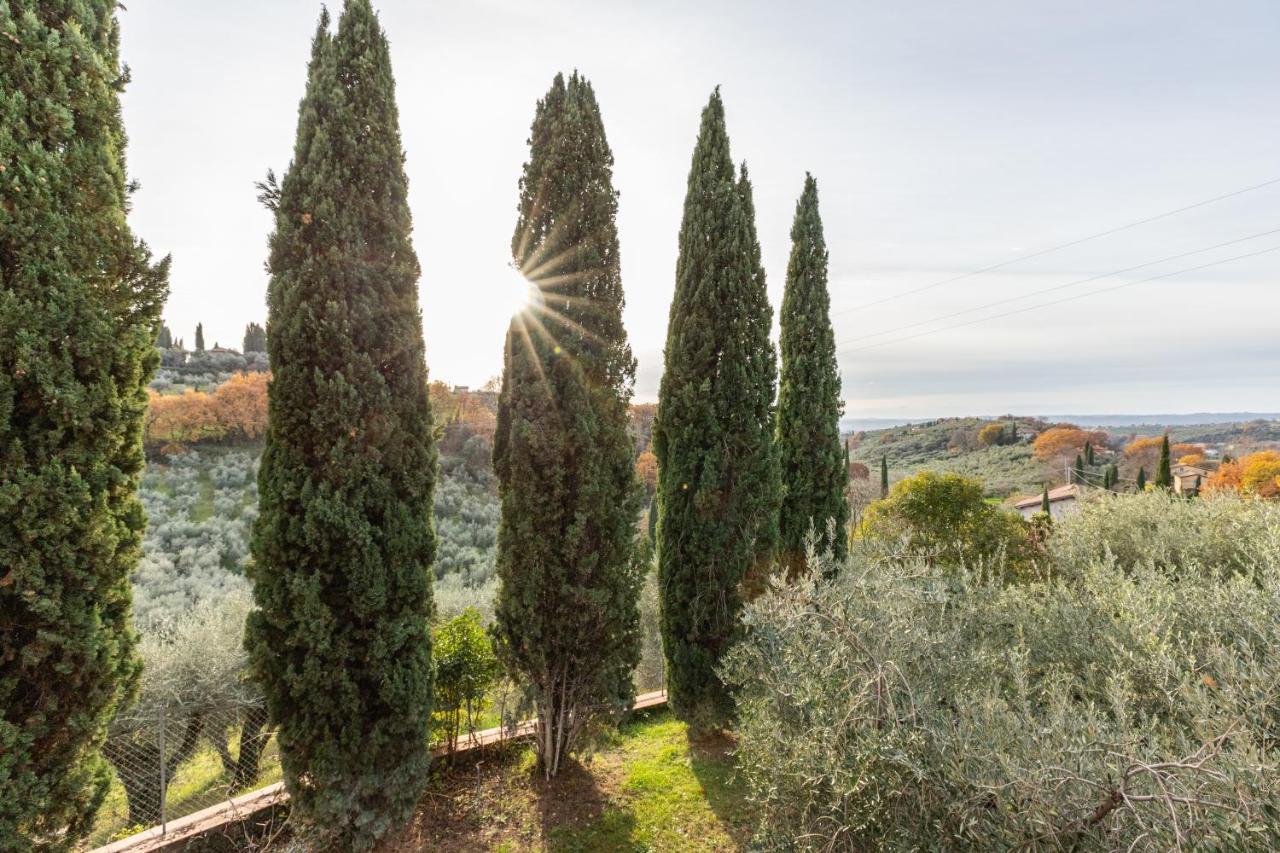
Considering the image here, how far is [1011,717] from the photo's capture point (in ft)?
8.51

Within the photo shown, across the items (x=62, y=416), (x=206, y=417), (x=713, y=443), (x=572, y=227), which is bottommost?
(x=713, y=443)

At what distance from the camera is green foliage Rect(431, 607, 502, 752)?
18.6ft

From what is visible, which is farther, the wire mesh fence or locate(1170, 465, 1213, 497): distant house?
locate(1170, 465, 1213, 497): distant house

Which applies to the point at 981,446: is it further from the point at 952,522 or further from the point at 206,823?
the point at 206,823

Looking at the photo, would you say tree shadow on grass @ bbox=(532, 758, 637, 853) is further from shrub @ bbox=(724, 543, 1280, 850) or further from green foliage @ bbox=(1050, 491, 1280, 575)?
green foliage @ bbox=(1050, 491, 1280, 575)

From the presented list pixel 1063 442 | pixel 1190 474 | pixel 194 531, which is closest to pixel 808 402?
pixel 194 531

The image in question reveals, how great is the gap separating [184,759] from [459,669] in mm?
5171

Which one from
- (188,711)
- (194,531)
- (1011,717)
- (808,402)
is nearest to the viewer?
(1011,717)

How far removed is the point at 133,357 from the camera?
3555mm

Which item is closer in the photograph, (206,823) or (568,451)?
(206,823)

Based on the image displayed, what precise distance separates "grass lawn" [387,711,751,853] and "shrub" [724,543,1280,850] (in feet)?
5.14

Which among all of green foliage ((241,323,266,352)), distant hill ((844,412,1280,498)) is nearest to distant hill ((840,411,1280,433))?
distant hill ((844,412,1280,498))

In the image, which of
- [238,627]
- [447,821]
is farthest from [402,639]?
[238,627]

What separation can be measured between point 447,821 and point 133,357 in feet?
14.8
